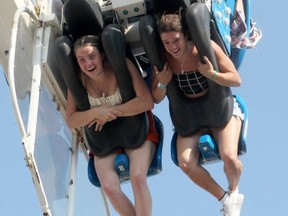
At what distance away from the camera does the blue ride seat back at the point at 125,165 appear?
9016 millimetres

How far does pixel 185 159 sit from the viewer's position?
8922mm

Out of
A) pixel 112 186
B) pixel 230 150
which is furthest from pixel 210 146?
pixel 112 186

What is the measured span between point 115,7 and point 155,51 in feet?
2.38

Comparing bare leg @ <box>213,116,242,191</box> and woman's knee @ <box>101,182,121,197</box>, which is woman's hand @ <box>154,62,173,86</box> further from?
woman's knee @ <box>101,182,121,197</box>

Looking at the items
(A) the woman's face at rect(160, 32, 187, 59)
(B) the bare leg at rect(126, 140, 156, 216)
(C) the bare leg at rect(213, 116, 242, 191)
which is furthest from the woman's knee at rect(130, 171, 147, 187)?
(A) the woman's face at rect(160, 32, 187, 59)

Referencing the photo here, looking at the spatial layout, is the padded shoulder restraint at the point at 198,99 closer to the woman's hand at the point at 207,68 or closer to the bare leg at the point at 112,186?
the woman's hand at the point at 207,68

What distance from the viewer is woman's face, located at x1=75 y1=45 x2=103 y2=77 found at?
8.80m

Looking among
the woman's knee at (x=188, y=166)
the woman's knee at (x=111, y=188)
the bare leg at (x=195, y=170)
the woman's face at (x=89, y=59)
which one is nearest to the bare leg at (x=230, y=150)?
the bare leg at (x=195, y=170)

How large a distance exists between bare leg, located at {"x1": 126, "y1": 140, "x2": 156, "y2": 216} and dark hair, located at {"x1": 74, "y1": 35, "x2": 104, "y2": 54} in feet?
3.02

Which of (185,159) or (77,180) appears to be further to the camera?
(77,180)

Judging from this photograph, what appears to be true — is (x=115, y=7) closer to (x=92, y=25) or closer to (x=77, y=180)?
(x=92, y=25)

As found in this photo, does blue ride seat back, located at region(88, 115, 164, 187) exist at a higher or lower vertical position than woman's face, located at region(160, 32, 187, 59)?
lower

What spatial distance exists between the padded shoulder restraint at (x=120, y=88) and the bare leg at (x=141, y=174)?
3.0 inches

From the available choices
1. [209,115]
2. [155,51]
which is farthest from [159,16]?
[209,115]
